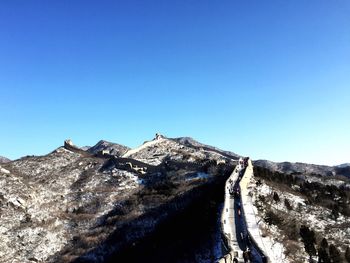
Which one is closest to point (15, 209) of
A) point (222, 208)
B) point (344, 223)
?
point (222, 208)

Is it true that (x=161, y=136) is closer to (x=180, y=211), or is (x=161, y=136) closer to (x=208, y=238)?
(x=180, y=211)

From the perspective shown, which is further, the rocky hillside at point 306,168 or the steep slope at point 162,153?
the rocky hillside at point 306,168

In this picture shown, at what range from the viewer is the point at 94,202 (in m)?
56.2

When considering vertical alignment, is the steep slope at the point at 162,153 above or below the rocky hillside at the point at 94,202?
above

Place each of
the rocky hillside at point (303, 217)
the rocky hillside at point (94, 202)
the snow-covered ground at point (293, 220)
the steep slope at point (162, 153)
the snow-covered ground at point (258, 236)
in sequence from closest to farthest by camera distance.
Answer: the snow-covered ground at point (258, 236), the snow-covered ground at point (293, 220), the rocky hillside at point (303, 217), the rocky hillside at point (94, 202), the steep slope at point (162, 153)

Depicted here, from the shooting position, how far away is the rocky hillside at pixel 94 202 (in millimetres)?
43156

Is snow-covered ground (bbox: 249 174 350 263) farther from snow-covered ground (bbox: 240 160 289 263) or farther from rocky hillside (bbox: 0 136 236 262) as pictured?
rocky hillside (bbox: 0 136 236 262)

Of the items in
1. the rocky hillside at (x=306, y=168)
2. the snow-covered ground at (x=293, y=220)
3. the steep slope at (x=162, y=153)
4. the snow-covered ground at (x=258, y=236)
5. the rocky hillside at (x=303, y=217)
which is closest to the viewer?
the snow-covered ground at (x=258, y=236)

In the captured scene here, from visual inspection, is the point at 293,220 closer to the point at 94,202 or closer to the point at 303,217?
the point at 303,217

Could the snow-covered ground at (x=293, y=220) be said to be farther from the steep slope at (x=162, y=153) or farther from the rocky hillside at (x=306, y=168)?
the rocky hillside at (x=306, y=168)

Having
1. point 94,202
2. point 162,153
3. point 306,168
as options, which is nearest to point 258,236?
point 94,202

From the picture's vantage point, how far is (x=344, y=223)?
4222 cm

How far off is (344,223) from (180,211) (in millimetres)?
17402

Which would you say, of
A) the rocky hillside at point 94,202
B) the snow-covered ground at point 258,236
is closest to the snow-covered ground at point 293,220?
the snow-covered ground at point 258,236
